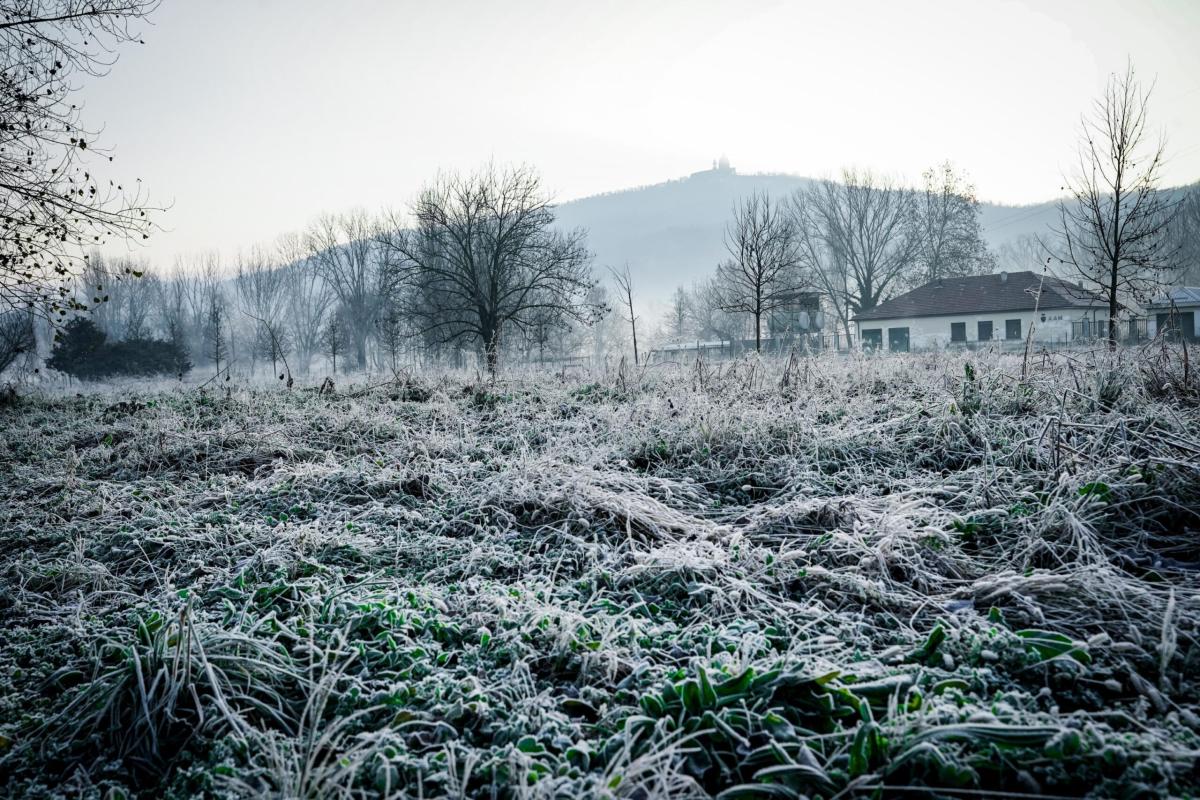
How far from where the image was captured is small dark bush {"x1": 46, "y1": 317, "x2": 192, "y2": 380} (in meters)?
28.3

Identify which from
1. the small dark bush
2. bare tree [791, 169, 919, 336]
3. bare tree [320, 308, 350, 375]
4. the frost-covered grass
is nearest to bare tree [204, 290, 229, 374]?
the small dark bush

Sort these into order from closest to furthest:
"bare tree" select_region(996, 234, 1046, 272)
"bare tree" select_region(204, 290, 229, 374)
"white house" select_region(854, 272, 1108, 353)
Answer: "white house" select_region(854, 272, 1108, 353) < "bare tree" select_region(204, 290, 229, 374) < "bare tree" select_region(996, 234, 1046, 272)

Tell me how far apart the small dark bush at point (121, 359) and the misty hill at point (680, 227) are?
94627mm

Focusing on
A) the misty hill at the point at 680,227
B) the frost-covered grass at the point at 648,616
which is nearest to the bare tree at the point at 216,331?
the frost-covered grass at the point at 648,616

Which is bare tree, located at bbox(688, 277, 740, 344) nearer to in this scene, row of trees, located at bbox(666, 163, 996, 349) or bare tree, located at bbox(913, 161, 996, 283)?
row of trees, located at bbox(666, 163, 996, 349)

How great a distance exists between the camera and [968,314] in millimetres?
36812

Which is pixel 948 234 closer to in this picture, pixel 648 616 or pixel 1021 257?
pixel 648 616

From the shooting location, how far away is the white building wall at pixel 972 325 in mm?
33312

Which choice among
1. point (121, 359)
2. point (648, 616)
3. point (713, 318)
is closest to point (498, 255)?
point (648, 616)

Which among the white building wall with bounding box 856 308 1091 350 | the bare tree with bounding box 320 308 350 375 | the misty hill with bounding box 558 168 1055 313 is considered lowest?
the white building wall with bounding box 856 308 1091 350

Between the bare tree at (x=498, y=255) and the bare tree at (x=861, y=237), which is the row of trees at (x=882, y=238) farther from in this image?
the bare tree at (x=498, y=255)

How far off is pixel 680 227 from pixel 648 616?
18229cm

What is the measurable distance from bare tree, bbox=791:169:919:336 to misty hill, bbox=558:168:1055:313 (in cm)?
7446

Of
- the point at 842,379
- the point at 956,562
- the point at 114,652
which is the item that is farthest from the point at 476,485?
the point at 842,379
